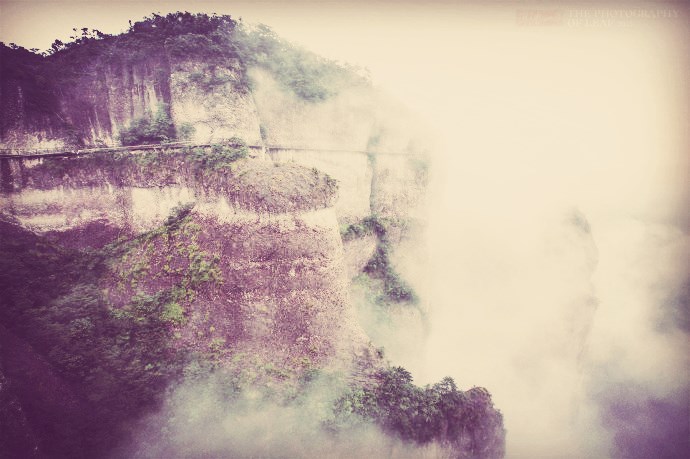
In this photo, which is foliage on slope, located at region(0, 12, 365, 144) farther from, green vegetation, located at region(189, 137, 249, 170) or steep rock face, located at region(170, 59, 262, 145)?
green vegetation, located at region(189, 137, 249, 170)

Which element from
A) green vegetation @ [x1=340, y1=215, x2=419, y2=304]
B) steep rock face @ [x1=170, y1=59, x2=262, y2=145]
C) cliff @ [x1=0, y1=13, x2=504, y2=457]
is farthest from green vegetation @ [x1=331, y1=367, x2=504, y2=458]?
steep rock face @ [x1=170, y1=59, x2=262, y2=145]

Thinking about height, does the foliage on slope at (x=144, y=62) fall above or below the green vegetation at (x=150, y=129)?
above

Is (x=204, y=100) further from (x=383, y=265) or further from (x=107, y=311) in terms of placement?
(x=383, y=265)

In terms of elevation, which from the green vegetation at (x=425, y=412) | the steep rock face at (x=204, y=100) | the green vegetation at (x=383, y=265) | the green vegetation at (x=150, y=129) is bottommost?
the green vegetation at (x=425, y=412)

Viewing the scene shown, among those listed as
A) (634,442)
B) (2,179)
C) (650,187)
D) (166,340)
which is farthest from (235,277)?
(650,187)

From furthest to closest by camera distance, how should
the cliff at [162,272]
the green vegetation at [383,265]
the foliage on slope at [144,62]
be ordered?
the green vegetation at [383,265]
the foliage on slope at [144,62]
the cliff at [162,272]

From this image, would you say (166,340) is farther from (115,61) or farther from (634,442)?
(634,442)

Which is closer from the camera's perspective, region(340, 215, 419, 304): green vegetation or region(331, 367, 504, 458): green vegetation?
region(331, 367, 504, 458): green vegetation

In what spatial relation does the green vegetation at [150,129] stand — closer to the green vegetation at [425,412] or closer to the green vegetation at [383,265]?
the green vegetation at [383,265]

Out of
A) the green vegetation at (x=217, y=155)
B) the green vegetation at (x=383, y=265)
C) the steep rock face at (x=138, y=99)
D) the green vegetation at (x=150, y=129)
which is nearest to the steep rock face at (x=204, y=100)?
the steep rock face at (x=138, y=99)
